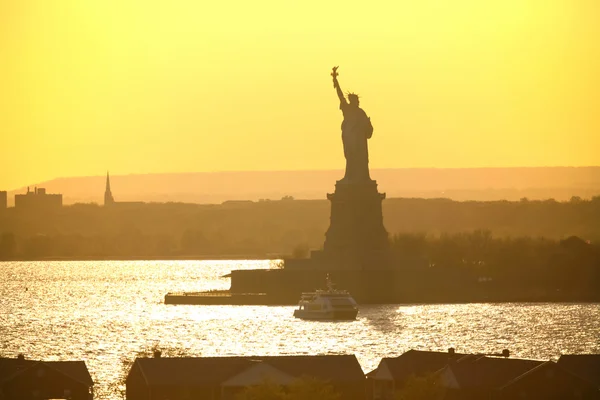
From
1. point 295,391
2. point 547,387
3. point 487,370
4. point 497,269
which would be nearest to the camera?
point 295,391

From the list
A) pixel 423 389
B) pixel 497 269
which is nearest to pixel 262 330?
pixel 423 389

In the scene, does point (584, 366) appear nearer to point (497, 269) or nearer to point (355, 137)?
point (355, 137)

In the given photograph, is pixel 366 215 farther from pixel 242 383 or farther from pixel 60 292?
pixel 242 383

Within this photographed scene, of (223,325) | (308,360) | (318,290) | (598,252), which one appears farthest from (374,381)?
(598,252)

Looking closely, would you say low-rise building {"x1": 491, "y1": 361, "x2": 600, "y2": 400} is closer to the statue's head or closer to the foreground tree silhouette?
the foreground tree silhouette

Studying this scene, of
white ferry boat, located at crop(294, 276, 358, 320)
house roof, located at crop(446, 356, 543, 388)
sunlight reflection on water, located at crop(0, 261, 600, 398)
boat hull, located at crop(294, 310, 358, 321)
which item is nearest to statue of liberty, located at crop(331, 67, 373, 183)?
sunlight reflection on water, located at crop(0, 261, 600, 398)
